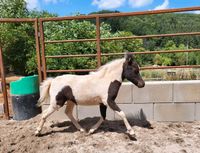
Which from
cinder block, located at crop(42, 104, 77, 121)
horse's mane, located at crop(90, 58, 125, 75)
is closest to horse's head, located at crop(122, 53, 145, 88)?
horse's mane, located at crop(90, 58, 125, 75)

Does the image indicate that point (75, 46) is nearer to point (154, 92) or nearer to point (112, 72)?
point (154, 92)

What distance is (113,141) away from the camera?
4602 mm

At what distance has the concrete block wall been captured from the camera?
5.33 meters

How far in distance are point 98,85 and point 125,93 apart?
92 centimetres

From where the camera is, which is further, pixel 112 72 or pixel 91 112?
pixel 91 112

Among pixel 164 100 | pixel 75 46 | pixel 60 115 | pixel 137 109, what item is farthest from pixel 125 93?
pixel 75 46

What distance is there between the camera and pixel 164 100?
5.39m

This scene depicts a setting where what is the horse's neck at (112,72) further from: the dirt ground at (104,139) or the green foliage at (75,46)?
the green foliage at (75,46)

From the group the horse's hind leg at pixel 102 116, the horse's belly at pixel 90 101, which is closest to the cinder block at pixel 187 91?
the horse's hind leg at pixel 102 116

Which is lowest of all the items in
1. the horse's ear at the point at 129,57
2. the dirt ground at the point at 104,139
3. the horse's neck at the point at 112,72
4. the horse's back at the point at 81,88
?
the dirt ground at the point at 104,139

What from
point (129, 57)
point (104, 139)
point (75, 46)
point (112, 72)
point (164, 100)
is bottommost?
point (104, 139)

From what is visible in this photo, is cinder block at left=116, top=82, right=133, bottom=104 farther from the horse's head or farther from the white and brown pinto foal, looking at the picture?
the horse's head

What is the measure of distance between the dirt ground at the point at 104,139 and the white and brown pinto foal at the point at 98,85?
213mm

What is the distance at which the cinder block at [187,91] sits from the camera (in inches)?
209
